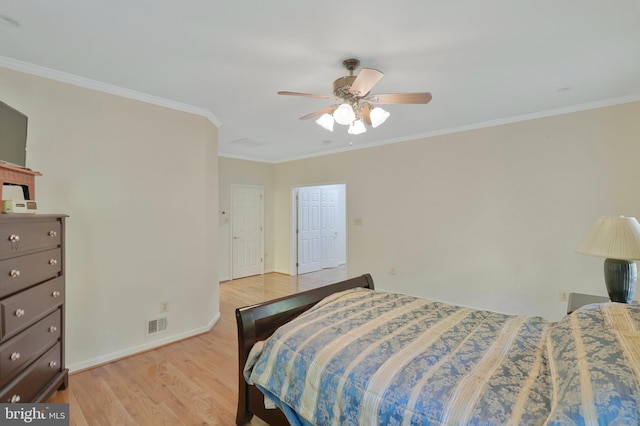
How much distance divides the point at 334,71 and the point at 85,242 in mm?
2572

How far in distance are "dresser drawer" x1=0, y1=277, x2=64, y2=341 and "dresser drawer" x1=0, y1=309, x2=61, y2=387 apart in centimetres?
5

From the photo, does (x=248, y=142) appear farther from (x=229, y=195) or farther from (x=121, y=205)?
(x=121, y=205)

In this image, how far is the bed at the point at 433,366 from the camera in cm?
101

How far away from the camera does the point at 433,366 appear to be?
1317 mm

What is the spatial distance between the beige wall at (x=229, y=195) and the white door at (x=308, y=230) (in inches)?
25.8

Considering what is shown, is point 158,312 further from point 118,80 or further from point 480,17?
point 480,17

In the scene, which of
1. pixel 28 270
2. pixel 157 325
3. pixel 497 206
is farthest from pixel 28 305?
pixel 497 206

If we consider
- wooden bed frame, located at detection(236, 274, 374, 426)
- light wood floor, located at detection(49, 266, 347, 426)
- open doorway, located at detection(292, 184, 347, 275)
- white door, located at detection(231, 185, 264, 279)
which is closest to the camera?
wooden bed frame, located at detection(236, 274, 374, 426)

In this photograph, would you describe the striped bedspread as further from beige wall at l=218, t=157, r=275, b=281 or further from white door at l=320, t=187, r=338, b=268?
white door at l=320, t=187, r=338, b=268

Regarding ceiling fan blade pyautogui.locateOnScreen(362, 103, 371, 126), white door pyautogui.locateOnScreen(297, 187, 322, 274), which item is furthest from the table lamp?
white door pyautogui.locateOnScreen(297, 187, 322, 274)

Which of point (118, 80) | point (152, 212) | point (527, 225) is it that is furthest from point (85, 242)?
point (527, 225)

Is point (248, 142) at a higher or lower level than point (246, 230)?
higher

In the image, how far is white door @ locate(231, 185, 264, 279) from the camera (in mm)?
5895

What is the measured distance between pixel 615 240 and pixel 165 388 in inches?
131
